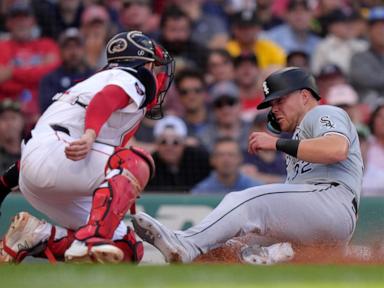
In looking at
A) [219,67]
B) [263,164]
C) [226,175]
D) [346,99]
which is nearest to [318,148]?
[226,175]

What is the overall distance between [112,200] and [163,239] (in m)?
0.46

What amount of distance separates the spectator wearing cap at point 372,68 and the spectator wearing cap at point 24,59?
3.46m

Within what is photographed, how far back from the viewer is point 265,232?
636 centimetres

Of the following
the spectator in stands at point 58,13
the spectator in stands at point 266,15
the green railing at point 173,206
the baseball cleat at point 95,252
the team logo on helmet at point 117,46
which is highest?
the spectator in stands at point 266,15

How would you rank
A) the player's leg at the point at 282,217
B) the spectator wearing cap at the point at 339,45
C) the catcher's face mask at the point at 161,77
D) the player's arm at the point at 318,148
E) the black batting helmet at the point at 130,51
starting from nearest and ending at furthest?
the player's arm at the point at 318,148, the player's leg at the point at 282,217, the black batting helmet at the point at 130,51, the catcher's face mask at the point at 161,77, the spectator wearing cap at the point at 339,45

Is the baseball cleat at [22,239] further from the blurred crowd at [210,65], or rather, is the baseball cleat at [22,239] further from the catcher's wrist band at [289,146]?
the blurred crowd at [210,65]

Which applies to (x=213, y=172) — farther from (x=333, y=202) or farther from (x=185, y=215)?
(x=333, y=202)

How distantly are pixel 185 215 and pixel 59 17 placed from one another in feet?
12.0

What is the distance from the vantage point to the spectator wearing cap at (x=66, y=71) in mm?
10953

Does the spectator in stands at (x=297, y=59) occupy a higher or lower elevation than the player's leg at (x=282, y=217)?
higher

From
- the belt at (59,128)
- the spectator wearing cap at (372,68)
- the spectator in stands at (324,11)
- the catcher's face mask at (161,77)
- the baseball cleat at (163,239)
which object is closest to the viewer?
the baseball cleat at (163,239)

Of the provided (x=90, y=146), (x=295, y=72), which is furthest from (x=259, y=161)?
(x=90, y=146)

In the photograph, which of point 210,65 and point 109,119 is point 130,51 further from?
point 210,65

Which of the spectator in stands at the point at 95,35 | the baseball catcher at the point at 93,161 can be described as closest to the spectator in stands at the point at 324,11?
the spectator in stands at the point at 95,35
